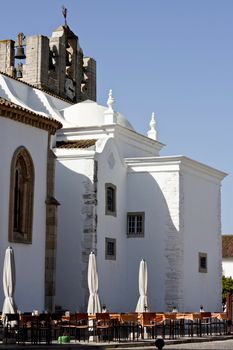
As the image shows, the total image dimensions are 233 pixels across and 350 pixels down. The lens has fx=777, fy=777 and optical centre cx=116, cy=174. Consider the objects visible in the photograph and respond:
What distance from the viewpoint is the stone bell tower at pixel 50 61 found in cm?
3822

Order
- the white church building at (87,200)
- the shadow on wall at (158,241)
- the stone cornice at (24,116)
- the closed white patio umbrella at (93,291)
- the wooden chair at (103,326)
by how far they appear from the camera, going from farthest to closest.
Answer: the shadow on wall at (158,241) → the white church building at (87,200) → the stone cornice at (24,116) → the closed white patio umbrella at (93,291) → the wooden chair at (103,326)

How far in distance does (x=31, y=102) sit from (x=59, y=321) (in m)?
16.2

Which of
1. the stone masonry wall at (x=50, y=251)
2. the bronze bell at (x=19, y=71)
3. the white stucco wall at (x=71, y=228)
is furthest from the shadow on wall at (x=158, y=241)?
the bronze bell at (x=19, y=71)

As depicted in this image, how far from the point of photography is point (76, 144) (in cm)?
3462

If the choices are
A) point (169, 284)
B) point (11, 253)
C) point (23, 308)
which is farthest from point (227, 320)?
point (11, 253)

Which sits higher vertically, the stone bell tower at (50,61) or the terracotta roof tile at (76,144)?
the stone bell tower at (50,61)

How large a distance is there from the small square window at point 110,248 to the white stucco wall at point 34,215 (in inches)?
201

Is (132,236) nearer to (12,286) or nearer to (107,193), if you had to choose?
(107,193)

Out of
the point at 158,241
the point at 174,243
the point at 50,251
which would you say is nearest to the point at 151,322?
the point at 50,251

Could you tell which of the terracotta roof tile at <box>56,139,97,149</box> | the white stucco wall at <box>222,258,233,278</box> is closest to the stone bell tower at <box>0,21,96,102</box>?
the terracotta roof tile at <box>56,139,97,149</box>

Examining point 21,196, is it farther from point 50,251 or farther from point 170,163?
point 170,163

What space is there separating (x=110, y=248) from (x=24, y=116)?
8.24m

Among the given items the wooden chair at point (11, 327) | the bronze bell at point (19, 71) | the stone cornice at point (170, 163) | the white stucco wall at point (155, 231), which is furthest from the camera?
the bronze bell at point (19, 71)

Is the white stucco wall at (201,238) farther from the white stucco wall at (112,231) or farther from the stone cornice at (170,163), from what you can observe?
the white stucco wall at (112,231)
